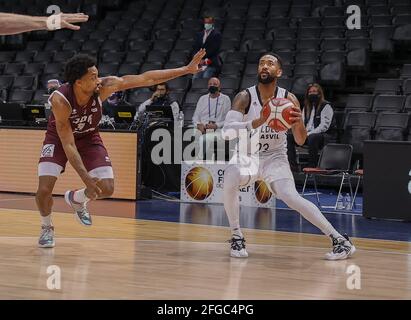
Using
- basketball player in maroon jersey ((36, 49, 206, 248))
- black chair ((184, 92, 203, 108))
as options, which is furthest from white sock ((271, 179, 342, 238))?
black chair ((184, 92, 203, 108))

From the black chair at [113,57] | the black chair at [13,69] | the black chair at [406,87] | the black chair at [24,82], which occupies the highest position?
the black chair at [13,69]

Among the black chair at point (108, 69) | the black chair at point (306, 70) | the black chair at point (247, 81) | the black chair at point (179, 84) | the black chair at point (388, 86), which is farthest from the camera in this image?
the black chair at point (108, 69)

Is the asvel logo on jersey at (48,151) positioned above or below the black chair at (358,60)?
below

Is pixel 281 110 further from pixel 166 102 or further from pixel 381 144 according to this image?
pixel 166 102

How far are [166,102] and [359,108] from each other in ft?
10.6

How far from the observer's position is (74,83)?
7.18 m

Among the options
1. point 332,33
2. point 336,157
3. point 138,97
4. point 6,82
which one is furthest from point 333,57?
point 6,82

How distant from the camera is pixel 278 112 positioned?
6520 mm

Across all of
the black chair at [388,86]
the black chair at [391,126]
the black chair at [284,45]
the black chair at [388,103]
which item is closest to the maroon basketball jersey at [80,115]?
the black chair at [391,126]

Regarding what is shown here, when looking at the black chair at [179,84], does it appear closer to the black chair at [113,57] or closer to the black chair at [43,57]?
the black chair at [113,57]

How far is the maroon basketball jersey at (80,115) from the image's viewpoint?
718 centimetres

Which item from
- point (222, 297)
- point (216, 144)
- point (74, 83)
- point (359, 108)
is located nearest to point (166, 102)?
point (216, 144)

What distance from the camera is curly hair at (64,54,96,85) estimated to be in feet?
23.3
